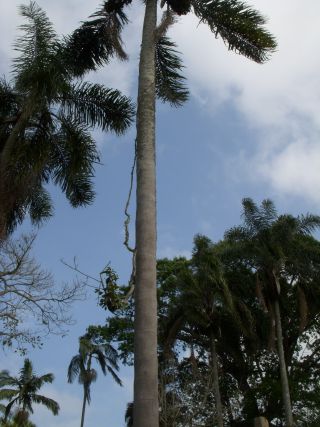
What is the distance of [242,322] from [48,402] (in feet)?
58.8

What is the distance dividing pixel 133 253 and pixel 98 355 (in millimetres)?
29622

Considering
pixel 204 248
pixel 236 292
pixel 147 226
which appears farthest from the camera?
pixel 236 292

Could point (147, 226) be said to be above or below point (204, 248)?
below

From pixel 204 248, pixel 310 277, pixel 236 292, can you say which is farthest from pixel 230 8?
pixel 236 292

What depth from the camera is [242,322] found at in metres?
24.4

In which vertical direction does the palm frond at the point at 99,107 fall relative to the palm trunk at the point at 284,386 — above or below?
above

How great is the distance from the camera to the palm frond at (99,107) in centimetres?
1303

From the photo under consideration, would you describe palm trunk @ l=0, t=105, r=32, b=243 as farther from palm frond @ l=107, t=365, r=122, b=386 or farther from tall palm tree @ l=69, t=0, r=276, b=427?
palm frond @ l=107, t=365, r=122, b=386

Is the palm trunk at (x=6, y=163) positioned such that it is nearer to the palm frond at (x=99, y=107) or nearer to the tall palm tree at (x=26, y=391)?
the palm frond at (x=99, y=107)

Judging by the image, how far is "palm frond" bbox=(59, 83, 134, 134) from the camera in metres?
13.0

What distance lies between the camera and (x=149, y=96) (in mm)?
8750

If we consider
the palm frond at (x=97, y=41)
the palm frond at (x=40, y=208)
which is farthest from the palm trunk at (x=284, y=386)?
the palm frond at (x=97, y=41)

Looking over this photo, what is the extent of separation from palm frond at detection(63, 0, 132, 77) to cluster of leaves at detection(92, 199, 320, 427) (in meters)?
12.3

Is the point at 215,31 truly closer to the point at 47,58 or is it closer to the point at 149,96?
the point at 149,96
